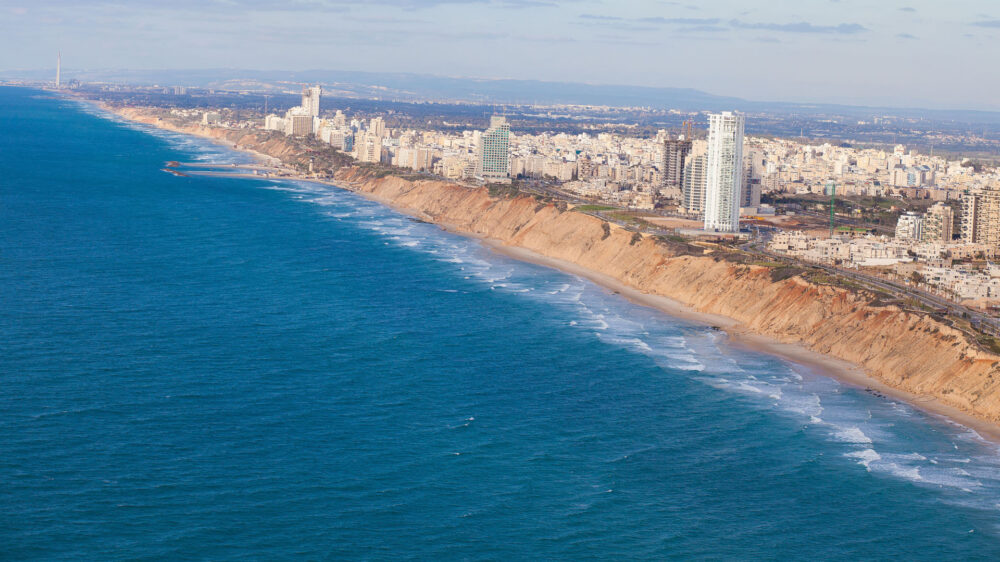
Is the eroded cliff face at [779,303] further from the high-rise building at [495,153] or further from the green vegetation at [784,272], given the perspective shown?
the high-rise building at [495,153]


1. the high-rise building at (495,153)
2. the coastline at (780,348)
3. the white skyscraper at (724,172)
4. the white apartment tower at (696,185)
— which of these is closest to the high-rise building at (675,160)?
the white apartment tower at (696,185)

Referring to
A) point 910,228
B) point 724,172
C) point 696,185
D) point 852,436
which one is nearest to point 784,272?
point 724,172

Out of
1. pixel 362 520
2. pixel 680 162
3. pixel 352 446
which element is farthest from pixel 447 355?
pixel 680 162

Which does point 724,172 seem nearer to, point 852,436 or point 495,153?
point 852,436

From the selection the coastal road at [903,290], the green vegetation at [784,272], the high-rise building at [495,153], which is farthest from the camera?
the high-rise building at [495,153]

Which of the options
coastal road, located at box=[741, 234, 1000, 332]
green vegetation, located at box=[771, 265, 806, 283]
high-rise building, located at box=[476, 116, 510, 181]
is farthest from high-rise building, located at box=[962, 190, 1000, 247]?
high-rise building, located at box=[476, 116, 510, 181]

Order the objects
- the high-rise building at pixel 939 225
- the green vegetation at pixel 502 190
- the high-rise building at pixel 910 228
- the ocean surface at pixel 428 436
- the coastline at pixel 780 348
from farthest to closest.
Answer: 1. the green vegetation at pixel 502 190
2. the high-rise building at pixel 910 228
3. the high-rise building at pixel 939 225
4. the coastline at pixel 780 348
5. the ocean surface at pixel 428 436

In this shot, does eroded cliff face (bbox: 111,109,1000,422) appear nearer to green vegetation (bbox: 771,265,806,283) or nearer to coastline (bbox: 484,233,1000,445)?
green vegetation (bbox: 771,265,806,283)
